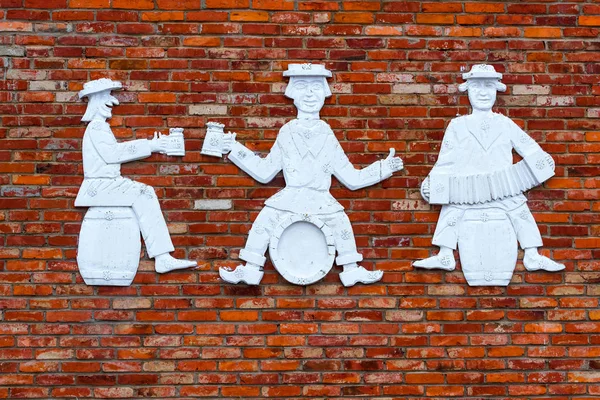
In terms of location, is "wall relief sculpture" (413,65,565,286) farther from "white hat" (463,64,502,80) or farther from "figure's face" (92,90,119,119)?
"figure's face" (92,90,119,119)

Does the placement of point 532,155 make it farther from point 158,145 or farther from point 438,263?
point 158,145

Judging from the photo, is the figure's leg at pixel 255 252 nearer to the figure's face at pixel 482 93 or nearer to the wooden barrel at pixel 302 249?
the wooden barrel at pixel 302 249

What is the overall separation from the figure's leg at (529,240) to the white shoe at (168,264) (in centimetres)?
196

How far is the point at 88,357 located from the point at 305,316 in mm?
1299

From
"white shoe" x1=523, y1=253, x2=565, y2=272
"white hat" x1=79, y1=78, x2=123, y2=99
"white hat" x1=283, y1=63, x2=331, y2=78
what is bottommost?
"white shoe" x1=523, y1=253, x2=565, y2=272

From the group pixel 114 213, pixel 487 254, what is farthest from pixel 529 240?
pixel 114 213

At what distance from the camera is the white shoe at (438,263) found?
16.0 ft

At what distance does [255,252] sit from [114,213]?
869 millimetres

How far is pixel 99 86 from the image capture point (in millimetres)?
4852

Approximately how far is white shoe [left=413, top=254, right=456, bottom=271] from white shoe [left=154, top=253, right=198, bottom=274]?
53.5 inches

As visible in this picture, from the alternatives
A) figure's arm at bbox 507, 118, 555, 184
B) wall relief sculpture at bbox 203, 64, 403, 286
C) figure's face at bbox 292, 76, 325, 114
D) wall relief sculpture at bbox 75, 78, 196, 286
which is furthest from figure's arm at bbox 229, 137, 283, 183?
figure's arm at bbox 507, 118, 555, 184

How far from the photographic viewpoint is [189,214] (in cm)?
488

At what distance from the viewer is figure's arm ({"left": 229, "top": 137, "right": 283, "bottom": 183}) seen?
4.87 m

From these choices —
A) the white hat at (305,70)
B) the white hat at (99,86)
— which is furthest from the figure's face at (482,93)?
the white hat at (99,86)
